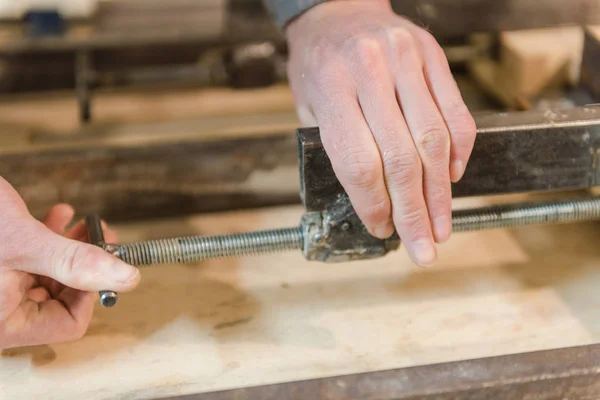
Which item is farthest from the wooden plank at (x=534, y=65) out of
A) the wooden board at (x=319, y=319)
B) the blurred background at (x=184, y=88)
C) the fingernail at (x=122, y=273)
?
the fingernail at (x=122, y=273)

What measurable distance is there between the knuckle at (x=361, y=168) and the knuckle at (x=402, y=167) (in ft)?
0.04

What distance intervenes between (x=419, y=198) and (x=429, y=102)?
0.10 m

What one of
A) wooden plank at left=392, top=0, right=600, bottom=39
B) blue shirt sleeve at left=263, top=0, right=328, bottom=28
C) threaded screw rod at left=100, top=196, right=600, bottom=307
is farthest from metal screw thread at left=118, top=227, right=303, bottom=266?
wooden plank at left=392, top=0, right=600, bottom=39

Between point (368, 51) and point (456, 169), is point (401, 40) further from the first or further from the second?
point (456, 169)

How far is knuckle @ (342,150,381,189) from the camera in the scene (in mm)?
674

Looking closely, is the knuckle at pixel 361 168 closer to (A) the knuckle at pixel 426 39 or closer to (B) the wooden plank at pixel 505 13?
(A) the knuckle at pixel 426 39

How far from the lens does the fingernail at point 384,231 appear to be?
729mm

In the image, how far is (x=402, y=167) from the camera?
67 centimetres

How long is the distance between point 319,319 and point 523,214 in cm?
29

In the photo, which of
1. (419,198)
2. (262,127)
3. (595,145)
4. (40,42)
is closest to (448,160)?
(419,198)

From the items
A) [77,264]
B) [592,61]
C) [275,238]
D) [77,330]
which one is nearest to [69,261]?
[77,264]

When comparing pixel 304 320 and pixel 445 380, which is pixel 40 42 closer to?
pixel 304 320

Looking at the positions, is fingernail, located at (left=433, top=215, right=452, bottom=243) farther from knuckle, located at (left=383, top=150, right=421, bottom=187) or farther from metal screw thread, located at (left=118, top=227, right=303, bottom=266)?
metal screw thread, located at (left=118, top=227, right=303, bottom=266)

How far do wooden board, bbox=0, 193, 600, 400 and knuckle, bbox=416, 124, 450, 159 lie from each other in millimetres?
255
